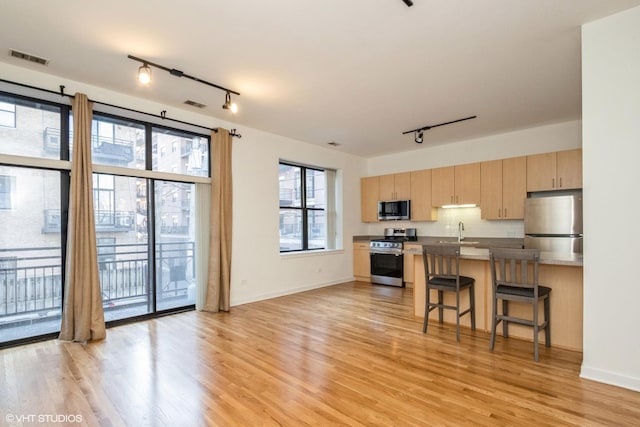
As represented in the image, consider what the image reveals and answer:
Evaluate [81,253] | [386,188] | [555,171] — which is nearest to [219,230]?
[81,253]

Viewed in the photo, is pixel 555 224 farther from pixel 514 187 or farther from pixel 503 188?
pixel 503 188

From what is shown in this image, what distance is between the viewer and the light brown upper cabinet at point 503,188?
212 inches

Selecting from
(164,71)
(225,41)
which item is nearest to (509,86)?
(225,41)

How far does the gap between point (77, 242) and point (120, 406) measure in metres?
2.04

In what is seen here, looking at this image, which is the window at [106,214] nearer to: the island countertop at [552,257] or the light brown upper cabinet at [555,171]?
the island countertop at [552,257]

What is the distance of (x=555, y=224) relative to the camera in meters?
4.48

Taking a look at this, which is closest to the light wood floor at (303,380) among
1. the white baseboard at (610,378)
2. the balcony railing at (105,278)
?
the white baseboard at (610,378)

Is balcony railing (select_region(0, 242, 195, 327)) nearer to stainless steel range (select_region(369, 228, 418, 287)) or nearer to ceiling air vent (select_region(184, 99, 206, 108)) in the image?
ceiling air vent (select_region(184, 99, 206, 108))

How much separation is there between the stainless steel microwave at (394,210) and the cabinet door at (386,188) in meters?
0.16

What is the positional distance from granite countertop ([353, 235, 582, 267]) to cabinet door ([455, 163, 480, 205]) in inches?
29.0

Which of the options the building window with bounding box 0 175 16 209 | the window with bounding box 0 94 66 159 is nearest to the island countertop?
the window with bounding box 0 94 66 159

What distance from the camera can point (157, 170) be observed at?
14.6 feet

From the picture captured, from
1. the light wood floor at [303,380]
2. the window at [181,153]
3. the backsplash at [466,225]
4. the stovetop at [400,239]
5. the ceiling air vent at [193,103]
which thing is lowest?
the light wood floor at [303,380]

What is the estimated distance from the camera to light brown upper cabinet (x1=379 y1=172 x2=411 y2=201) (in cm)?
683
